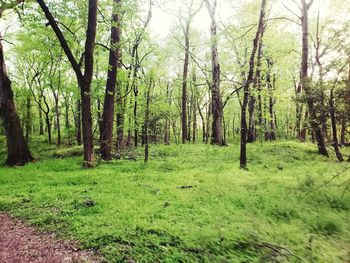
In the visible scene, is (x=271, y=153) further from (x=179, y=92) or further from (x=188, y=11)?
(x=179, y=92)

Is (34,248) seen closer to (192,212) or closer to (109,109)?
(192,212)

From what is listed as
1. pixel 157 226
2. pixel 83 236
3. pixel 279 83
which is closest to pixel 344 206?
pixel 157 226

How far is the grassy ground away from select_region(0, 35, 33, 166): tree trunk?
11.3 ft

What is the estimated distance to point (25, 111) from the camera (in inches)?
1210

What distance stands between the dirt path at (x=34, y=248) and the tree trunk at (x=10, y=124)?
891 cm

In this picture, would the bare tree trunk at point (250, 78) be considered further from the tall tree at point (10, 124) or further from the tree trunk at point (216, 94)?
the tall tree at point (10, 124)

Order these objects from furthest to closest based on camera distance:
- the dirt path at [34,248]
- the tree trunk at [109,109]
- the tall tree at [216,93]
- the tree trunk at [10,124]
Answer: the tall tree at [216,93] → the tree trunk at [10,124] → the tree trunk at [109,109] → the dirt path at [34,248]

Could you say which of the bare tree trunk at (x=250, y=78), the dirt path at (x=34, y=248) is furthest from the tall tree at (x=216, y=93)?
the dirt path at (x=34, y=248)

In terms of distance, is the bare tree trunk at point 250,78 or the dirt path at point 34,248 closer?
the dirt path at point 34,248

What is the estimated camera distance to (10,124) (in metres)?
13.8

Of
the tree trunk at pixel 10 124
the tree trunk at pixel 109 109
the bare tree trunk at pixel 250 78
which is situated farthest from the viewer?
the tree trunk at pixel 10 124

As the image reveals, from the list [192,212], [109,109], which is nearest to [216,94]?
[109,109]

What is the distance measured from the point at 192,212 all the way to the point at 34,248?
293 centimetres

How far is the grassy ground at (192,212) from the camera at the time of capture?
4406 mm
